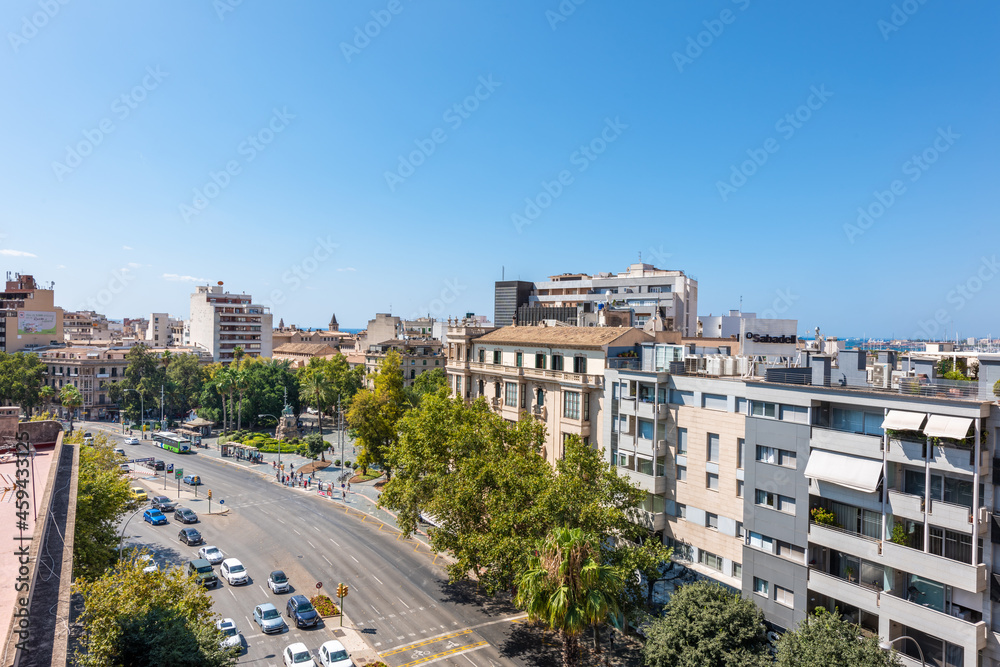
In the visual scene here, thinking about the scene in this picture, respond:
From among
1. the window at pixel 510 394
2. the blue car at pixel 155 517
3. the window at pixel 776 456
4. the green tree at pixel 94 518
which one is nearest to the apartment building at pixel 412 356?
the blue car at pixel 155 517

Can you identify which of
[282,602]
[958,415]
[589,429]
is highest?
[958,415]

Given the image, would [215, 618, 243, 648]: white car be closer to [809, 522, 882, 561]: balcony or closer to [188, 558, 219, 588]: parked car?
[188, 558, 219, 588]: parked car

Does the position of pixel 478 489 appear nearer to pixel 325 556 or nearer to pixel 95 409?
pixel 325 556

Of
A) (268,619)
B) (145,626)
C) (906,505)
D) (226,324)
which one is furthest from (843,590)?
(226,324)

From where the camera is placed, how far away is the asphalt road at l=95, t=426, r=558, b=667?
3716 cm

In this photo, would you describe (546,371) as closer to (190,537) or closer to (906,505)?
(906,505)

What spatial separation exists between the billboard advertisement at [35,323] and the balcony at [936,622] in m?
178

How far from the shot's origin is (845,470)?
2969cm

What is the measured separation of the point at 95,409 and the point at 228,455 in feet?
174

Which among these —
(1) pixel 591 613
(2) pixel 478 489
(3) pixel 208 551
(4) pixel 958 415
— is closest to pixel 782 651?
(1) pixel 591 613

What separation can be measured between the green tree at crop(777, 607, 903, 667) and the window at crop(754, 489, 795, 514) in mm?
5847

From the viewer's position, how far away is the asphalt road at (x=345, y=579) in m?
37.2

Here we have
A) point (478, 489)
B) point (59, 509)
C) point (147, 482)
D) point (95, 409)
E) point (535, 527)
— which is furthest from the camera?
point (95, 409)

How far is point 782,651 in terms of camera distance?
89.7 feet
